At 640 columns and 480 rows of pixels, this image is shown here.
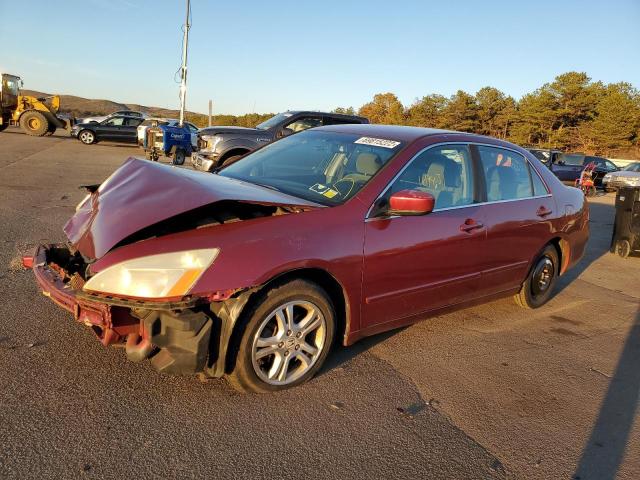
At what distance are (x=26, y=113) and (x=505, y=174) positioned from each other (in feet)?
93.4

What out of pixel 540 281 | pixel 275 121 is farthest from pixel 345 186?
pixel 275 121

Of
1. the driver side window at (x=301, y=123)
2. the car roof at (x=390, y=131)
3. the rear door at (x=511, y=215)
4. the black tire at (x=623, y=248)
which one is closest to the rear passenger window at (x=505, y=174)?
the rear door at (x=511, y=215)

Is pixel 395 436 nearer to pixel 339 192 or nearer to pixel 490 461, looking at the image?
pixel 490 461

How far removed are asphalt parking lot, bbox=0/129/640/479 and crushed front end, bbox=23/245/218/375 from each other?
30cm

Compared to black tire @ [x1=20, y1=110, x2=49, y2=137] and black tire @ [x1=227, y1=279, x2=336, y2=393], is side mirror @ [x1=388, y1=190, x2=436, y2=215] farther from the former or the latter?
black tire @ [x1=20, y1=110, x2=49, y2=137]

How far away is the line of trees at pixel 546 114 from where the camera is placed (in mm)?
49438

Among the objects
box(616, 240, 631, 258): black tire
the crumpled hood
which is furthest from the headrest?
box(616, 240, 631, 258): black tire

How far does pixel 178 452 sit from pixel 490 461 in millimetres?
1597

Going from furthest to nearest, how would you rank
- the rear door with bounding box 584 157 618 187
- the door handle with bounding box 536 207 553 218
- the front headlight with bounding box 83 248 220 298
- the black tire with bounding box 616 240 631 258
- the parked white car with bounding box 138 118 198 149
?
1. the rear door with bounding box 584 157 618 187
2. the parked white car with bounding box 138 118 198 149
3. the black tire with bounding box 616 240 631 258
4. the door handle with bounding box 536 207 553 218
5. the front headlight with bounding box 83 248 220 298

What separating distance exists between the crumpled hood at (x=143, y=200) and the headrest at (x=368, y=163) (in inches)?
24.1

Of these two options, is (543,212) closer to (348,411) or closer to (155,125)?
(348,411)

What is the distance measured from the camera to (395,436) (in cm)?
287

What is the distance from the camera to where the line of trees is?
49.4 metres

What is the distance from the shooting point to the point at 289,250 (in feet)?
9.89
